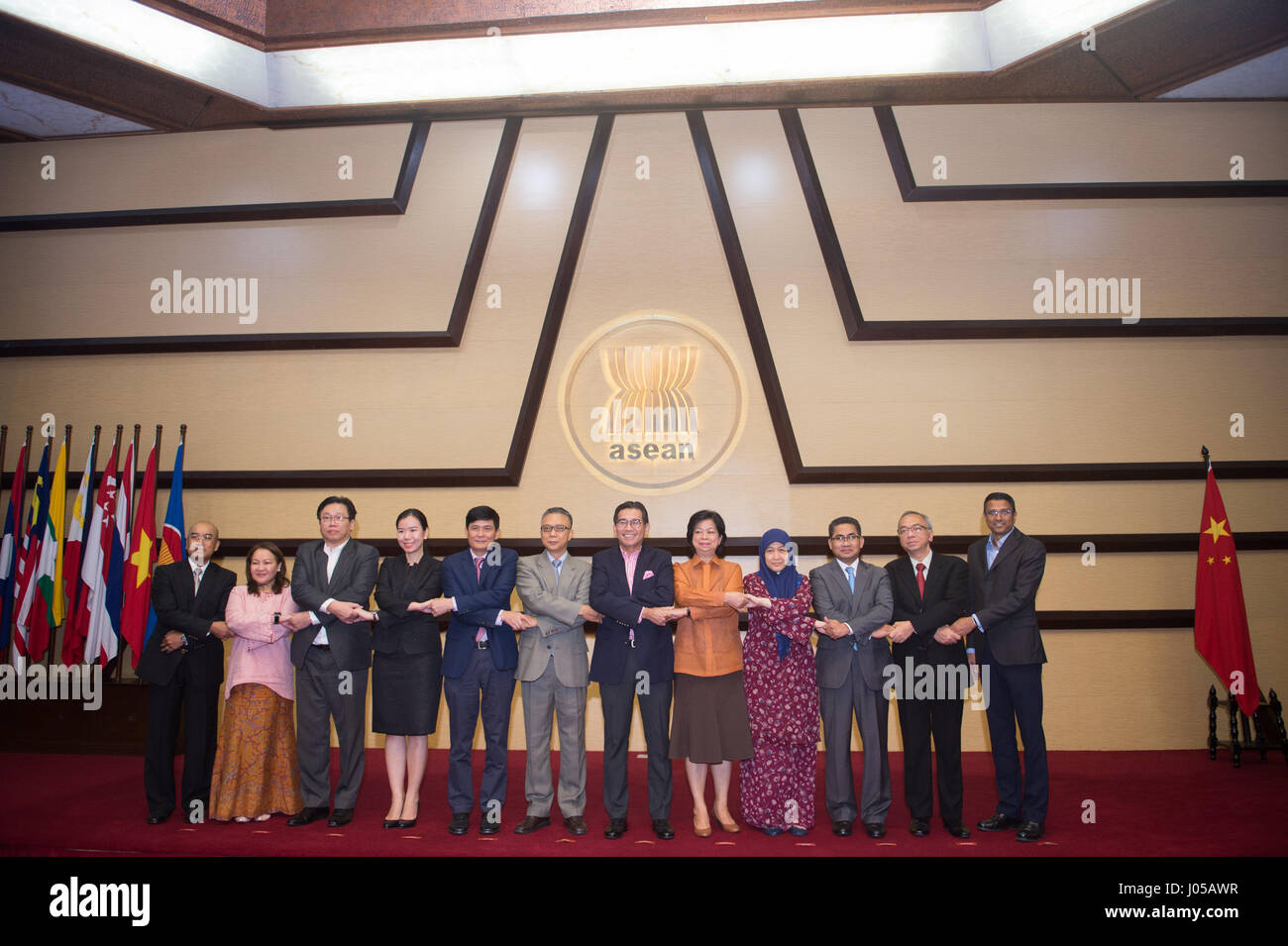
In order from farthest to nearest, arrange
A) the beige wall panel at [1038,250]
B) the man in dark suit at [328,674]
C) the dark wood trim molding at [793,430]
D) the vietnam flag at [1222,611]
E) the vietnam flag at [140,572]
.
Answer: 1. the beige wall panel at [1038,250]
2. the dark wood trim molding at [793,430]
3. the vietnam flag at [140,572]
4. the vietnam flag at [1222,611]
5. the man in dark suit at [328,674]

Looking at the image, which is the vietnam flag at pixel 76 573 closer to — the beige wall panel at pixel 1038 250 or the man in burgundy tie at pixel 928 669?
the beige wall panel at pixel 1038 250

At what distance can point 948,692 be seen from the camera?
353cm

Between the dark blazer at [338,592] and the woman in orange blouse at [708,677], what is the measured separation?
1424 millimetres

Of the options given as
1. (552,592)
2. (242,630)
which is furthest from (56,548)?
(552,592)

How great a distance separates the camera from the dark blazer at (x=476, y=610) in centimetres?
361

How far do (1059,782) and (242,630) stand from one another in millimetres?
4128

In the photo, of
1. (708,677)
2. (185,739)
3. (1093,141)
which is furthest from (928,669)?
(1093,141)

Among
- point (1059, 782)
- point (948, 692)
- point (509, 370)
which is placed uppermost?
point (509, 370)

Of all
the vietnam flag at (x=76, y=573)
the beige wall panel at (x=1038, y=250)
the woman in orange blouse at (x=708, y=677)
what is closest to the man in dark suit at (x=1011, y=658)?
the woman in orange blouse at (x=708, y=677)

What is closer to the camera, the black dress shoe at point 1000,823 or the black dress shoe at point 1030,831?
the black dress shoe at point 1030,831

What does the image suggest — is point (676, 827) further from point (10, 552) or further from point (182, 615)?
point (10, 552)

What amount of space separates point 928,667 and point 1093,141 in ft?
12.5
